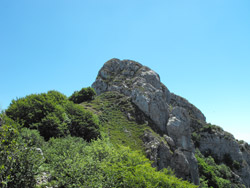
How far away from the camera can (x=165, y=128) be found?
241ft

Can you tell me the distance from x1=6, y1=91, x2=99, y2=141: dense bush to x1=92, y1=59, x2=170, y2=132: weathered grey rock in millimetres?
35786

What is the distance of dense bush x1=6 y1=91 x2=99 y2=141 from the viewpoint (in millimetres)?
35062

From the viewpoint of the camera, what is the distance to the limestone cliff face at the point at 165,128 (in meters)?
56.9

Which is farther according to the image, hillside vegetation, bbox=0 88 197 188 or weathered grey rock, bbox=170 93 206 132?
weathered grey rock, bbox=170 93 206 132

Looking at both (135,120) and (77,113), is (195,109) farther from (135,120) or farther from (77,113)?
(77,113)

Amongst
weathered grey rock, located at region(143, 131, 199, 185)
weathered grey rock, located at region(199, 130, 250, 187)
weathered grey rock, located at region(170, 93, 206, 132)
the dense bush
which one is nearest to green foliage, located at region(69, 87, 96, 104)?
the dense bush

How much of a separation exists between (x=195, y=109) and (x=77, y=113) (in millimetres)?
120590

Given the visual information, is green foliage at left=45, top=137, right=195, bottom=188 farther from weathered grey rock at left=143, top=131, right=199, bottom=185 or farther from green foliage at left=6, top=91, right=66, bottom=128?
weathered grey rock at left=143, top=131, right=199, bottom=185

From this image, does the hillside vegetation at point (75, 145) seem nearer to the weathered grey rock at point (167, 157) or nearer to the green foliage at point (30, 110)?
the green foliage at point (30, 110)

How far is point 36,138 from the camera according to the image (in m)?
25.1

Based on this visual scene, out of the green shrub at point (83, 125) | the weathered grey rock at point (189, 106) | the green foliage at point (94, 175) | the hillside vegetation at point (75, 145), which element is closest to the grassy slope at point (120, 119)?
the hillside vegetation at point (75, 145)

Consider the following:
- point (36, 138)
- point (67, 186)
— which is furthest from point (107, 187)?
point (36, 138)

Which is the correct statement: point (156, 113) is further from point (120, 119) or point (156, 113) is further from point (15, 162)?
point (15, 162)

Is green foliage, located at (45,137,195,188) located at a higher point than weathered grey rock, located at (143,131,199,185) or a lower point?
lower
